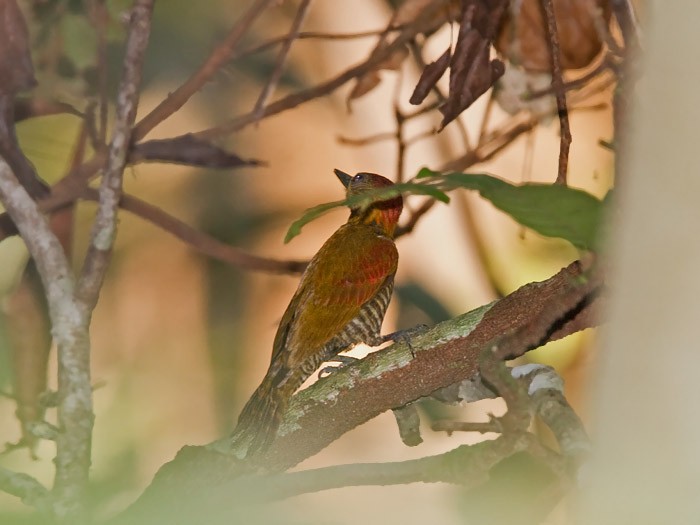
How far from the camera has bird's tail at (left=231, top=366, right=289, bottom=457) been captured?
35.5 inches

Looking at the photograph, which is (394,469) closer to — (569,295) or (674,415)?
(569,295)

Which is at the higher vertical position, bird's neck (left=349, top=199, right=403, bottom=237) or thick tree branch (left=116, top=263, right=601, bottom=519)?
bird's neck (left=349, top=199, right=403, bottom=237)

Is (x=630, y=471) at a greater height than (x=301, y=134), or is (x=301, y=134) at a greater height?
(x=301, y=134)

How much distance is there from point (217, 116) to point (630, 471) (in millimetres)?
932

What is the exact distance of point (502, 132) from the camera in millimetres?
1230

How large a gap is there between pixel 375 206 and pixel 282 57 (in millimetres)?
284

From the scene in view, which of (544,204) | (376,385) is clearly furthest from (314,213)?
(376,385)

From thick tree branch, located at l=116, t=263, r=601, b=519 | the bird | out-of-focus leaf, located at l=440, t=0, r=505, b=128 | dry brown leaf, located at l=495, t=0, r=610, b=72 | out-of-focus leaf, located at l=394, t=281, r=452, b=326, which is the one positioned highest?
dry brown leaf, located at l=495, t=0, r=610, b=72

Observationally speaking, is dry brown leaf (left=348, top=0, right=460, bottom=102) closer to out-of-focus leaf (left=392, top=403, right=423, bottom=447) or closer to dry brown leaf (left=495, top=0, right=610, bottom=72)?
dry brown leaf (left=495, top=0, right=610, bottom=72)

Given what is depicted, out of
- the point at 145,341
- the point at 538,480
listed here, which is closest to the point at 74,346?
the point at 145,341

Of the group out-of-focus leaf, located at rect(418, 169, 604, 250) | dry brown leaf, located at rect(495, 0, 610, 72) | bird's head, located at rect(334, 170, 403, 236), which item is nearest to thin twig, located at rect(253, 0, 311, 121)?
bird's head, located at rect(334, 170, 403, 236)

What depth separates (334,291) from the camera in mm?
993

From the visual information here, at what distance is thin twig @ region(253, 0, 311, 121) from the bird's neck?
0.24 metres

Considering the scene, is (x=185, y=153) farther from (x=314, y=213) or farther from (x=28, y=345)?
(x=314, y=213)
